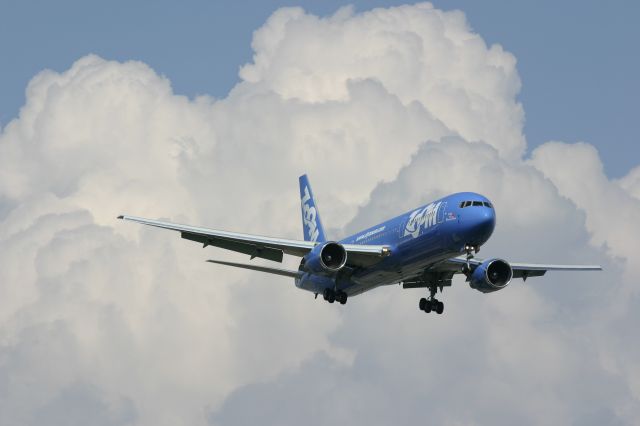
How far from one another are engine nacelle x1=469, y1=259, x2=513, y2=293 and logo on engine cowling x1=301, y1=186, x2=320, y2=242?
16.1 m

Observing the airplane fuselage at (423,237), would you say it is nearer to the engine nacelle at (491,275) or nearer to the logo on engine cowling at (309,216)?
the engine nacelle at (491,275)

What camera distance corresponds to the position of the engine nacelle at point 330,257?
2665 inches

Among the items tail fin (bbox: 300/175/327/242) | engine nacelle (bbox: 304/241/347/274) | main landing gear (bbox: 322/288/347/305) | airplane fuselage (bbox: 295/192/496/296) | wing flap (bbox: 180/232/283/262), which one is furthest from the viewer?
tail fin (bbox: 300/175/327/242)

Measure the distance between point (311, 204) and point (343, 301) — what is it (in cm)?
1762

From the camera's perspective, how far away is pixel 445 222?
62906mm

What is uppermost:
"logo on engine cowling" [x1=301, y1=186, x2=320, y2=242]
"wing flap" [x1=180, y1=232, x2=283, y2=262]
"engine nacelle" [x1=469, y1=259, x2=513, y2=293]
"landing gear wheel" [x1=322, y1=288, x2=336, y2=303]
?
"logo on engine cowling" [x1=301, y1=186, x2=320, y2=242]

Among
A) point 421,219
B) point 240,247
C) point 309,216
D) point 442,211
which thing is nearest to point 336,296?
point 240,247

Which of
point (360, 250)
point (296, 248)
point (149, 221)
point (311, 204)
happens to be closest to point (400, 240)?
point (360, 250)

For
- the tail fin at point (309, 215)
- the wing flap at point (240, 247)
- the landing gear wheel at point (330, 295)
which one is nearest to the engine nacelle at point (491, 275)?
the landing gear wheel at point (330, 295)

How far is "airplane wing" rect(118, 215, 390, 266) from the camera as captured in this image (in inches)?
2675

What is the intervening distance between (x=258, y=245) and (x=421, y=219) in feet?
34.6

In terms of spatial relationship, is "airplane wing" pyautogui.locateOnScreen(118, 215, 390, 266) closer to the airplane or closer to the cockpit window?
the airplane

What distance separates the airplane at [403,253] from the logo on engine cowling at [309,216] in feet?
31.4

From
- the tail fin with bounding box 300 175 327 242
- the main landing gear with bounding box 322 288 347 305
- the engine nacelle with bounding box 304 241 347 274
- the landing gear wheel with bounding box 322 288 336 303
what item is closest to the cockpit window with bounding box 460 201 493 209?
the engine nacelle with bounding box 304 241 347 274
